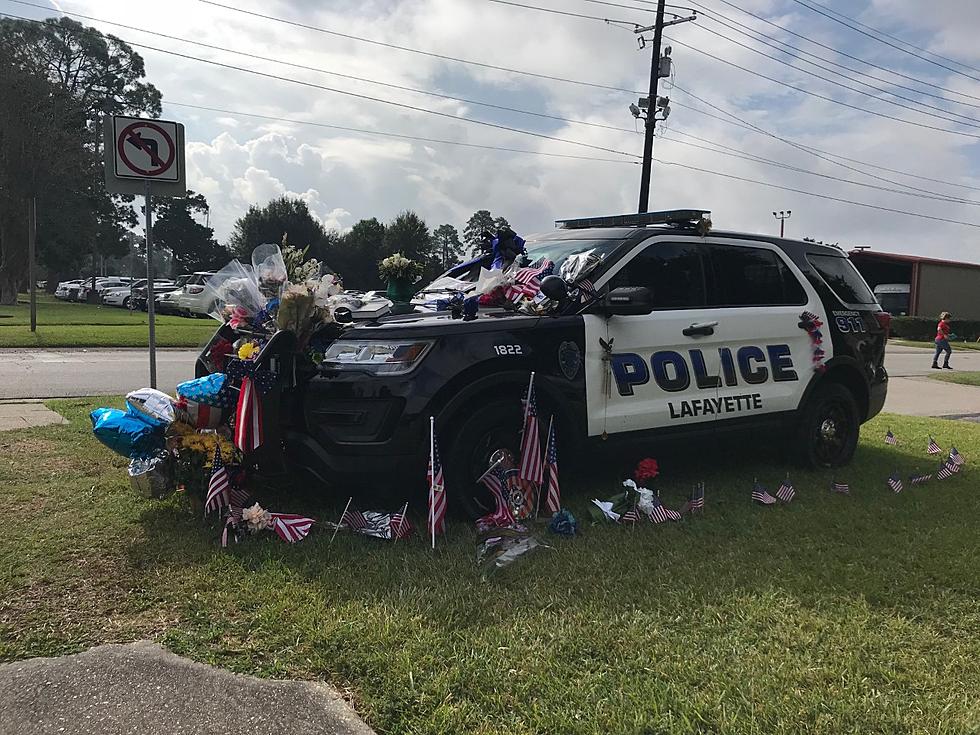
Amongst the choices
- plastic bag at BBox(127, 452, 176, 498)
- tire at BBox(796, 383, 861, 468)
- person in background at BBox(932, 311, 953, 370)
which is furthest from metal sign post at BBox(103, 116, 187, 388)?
person in background at BBox(932, 311, 953, 370)

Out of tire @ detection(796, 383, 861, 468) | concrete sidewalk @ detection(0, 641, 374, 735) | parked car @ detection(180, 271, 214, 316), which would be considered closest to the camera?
concrete sidewalk @ detection(0, 641, 374, 735)

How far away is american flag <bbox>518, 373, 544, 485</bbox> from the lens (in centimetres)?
440

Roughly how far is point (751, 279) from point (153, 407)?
422cm

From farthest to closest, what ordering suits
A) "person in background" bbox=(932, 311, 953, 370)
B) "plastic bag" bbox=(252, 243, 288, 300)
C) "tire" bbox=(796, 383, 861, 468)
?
"person in background" bbox=(932, 311, 953, 370)
"tire" bbox=(796, 383, 861, 468)
"plastic bag" bbox=(252, 243, 288, 300)

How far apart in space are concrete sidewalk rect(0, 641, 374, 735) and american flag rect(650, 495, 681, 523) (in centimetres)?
246

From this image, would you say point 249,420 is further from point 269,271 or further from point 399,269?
point 399,269

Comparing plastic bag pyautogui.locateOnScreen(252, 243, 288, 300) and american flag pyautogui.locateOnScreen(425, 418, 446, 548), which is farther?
plastic bag pyautogui.locateOnScreen(252, 243, 288, 300)

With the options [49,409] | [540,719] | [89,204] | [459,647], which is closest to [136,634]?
[459,647]

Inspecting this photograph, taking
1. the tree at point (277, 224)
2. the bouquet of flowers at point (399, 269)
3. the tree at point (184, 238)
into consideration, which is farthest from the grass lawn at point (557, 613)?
the tree at point (184, 238)

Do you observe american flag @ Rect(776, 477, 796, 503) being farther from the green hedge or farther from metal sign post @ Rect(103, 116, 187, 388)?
the green hedge

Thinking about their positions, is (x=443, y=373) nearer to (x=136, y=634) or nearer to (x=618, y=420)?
(x=618, y=420)

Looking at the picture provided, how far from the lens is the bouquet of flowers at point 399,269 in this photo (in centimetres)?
551

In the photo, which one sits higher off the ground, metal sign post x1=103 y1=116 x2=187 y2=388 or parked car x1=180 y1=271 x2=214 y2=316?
metal sign post x1=103 y1=116 x2=187 y2=388

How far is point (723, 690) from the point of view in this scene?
2734 millimetres
